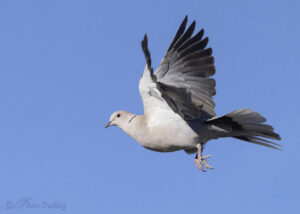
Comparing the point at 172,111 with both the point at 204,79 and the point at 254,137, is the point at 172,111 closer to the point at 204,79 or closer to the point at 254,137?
the point at 204,79

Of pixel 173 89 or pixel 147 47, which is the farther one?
pixel 173 89

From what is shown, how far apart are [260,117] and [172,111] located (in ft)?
3.98

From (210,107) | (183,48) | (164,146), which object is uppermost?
(183,48)

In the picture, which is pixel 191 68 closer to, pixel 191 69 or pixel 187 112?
pixel 191 69

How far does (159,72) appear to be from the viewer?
26.0 feet

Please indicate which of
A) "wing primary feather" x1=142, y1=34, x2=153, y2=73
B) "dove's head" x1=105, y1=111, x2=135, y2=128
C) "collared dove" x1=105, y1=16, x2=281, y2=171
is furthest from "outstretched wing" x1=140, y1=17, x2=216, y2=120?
"wing primary feather" x1=142, y1=34, x2=153, y2=73

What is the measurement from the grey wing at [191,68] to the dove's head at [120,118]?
2.92 feet

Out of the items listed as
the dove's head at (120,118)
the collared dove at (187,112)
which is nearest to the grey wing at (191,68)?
the collared dove at (187,112)

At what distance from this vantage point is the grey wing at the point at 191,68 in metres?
7.94

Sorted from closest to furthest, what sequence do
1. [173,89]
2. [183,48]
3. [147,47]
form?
[147,47]
[173,89]
[183,48]

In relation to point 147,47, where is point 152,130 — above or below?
below

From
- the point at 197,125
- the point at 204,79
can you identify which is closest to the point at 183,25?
the point at 204,79

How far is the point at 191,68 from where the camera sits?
8.02 metres

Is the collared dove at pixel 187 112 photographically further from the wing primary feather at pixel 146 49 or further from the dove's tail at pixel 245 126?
the wing primary feather at pixel 146 49
